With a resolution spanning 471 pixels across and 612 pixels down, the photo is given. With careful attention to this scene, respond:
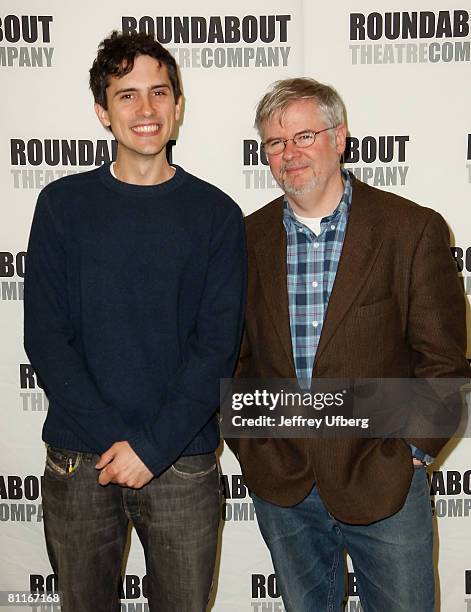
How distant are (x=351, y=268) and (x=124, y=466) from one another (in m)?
0.73

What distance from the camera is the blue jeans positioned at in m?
1.81

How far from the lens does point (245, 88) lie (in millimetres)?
2455

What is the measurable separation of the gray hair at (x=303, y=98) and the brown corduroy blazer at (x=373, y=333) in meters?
0.23

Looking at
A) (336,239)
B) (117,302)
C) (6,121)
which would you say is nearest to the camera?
(117,302)

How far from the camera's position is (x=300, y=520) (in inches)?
73.7

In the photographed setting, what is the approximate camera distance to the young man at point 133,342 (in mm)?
1722

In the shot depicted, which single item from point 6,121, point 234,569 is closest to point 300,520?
point 234,569

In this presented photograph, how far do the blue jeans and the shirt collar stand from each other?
70 centimetres

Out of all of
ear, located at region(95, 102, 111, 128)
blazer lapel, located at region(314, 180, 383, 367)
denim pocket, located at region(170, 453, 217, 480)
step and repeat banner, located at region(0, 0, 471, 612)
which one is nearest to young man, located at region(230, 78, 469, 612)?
blazer lapel, located at region(314, 180, 383, 367)

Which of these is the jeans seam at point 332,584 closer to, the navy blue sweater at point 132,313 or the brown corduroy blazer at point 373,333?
the brown corduroy blazer at point 373,333

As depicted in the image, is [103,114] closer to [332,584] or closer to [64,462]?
[64,462]

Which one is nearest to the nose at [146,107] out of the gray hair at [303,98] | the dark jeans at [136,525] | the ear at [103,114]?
the ear at [103,114]

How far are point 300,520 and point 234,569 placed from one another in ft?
3.19

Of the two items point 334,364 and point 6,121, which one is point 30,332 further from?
point 6,121
